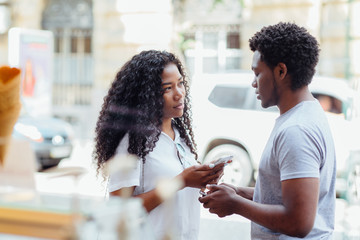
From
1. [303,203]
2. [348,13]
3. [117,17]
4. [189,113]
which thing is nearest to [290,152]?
[303,203]

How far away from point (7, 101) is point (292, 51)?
1.00 meters

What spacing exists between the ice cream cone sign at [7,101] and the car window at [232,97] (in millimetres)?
5161

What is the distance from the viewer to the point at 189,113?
8.34 ft

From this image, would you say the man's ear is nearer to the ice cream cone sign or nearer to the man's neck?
the man's neck

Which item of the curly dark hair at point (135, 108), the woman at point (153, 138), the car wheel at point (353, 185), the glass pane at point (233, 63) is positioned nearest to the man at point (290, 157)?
the woman at point (153, 138)

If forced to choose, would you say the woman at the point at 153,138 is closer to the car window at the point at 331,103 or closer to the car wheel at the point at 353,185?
the car wheel at the point at 353,185

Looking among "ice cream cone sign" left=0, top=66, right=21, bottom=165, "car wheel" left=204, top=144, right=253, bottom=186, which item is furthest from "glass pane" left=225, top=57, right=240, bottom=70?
"ice cream cone sign" left=0, top=66, right=21, bottom=165

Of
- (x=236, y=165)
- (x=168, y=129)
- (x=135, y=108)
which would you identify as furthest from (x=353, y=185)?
(x=135, y=108)

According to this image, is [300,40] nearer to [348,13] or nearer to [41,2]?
[348,13]

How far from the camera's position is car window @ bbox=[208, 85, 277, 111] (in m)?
6.61

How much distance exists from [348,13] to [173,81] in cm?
782

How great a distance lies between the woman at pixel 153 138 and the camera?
1.95 metres

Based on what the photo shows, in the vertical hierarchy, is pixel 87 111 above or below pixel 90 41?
below

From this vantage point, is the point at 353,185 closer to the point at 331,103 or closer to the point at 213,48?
the point at 331,103
